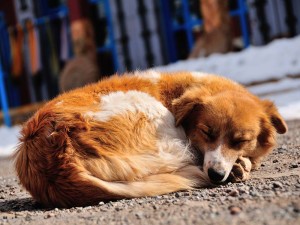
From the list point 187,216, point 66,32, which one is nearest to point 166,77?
point 187,216

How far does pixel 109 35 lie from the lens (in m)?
12.5

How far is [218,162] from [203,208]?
783 mm

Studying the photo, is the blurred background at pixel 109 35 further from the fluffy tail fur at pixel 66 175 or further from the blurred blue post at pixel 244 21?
the fluffy tail fur at pixel 66 175

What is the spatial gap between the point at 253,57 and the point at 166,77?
5.38 m

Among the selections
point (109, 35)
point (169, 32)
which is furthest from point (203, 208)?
point (109, 35)

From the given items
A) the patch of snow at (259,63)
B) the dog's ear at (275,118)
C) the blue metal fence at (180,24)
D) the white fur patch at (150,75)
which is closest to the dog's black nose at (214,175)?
the dog's ear at (275,118)

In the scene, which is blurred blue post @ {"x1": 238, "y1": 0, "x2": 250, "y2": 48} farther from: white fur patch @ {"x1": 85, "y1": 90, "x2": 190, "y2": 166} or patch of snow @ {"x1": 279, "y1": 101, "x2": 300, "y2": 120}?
white fur patch @ {"x1": 85, "y1": 90, "x2": 190, "y2": 166}

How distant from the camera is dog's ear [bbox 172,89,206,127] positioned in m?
4.10

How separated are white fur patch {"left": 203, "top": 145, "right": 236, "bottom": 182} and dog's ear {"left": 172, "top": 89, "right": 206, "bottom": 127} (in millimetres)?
372

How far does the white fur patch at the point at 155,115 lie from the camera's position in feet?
12.6

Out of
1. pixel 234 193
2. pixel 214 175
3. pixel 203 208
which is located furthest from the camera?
pixel 214 175

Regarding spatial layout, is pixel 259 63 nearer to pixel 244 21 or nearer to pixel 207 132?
pixel 244 21

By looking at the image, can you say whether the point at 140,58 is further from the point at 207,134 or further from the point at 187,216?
the point at 187,216

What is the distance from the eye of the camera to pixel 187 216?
9.42ft
